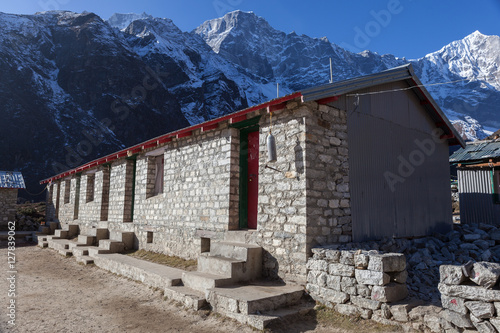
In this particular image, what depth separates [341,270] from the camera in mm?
5219

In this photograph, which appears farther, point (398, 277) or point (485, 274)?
point (398, 277)

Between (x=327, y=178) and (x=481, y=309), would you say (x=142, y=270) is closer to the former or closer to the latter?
(x=327, y=178)

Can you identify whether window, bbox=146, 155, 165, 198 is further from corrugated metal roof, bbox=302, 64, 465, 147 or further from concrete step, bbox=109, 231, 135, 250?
corrugated metal roof, bbox=302, 64, 465, 147

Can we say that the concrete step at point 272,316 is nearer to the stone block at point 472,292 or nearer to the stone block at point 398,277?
the stone block at point 398,277

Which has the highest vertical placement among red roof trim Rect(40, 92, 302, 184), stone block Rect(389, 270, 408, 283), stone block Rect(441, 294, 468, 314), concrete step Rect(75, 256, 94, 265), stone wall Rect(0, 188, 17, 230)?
red roof trim Rect(40, 92, 302, 184)

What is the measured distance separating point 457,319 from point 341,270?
1.69 m

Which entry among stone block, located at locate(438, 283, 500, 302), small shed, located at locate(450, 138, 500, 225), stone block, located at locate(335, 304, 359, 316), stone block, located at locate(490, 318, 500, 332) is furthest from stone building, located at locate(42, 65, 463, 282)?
stone block, located at locate(490, 318, 500, 332)

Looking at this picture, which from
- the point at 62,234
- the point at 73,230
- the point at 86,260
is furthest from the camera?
the point at 73,230

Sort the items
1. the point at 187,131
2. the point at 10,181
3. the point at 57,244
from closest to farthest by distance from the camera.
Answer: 1. the point at 187,131
2. the point at 57,244
3. the point at 10,181

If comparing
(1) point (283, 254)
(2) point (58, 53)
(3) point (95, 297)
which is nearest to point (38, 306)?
(3) point (95, 297)

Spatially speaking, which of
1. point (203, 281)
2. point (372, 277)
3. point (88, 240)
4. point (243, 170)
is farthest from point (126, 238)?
point (372, 277)

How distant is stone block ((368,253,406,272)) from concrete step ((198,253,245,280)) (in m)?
2.36

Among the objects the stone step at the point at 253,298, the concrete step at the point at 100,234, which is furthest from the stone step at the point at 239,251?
the concrete step at the point at 100,234

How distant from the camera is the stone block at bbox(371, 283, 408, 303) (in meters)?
4.64
